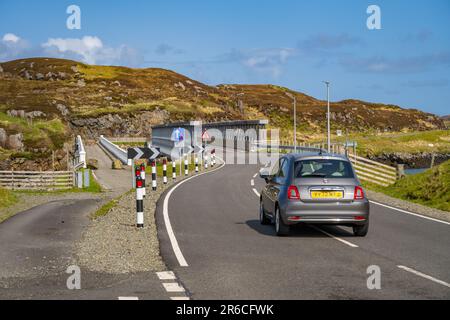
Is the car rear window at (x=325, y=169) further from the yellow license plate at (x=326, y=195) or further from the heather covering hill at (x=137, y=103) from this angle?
the heather covering hill at (x=137, y=103)

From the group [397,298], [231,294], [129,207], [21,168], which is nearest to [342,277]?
[397,298]

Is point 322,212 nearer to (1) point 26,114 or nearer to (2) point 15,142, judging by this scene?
(2) point 15,142

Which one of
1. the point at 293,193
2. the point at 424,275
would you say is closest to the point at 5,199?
the point at 293,193

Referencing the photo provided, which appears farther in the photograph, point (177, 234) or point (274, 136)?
point (274, 136)

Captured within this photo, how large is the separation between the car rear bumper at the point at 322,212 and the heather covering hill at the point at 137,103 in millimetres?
53750

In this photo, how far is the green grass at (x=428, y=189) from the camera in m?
21.9

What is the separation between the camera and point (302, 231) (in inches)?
547

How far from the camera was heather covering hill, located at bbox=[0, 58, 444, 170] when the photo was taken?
318 ft

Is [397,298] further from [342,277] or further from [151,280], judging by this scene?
[151,280]

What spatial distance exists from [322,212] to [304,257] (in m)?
2.09

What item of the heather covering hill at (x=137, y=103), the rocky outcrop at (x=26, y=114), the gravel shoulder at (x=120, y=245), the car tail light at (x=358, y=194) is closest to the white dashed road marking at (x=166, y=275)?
the gravel shoulder at (x=120, y=245)
